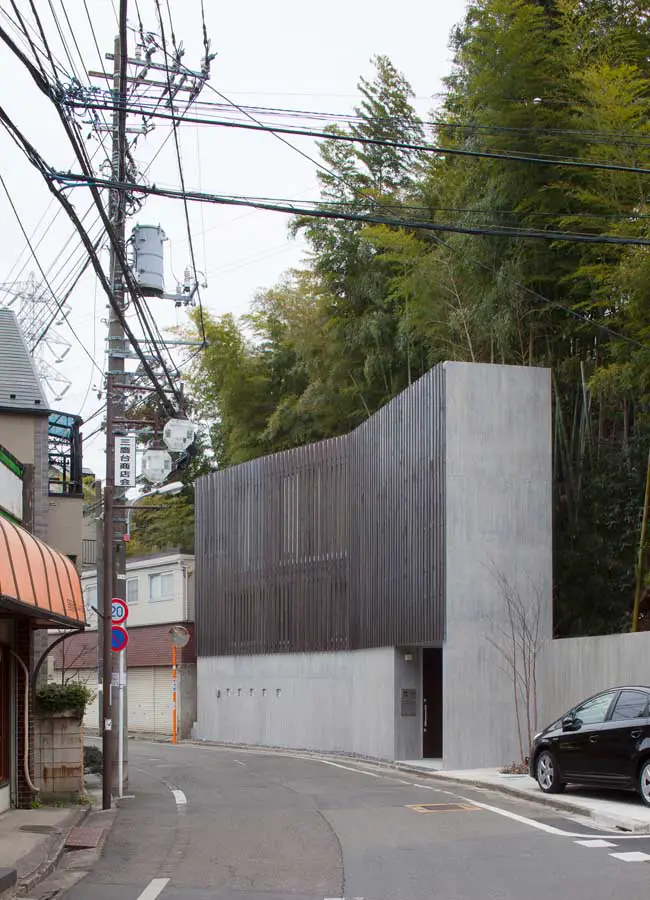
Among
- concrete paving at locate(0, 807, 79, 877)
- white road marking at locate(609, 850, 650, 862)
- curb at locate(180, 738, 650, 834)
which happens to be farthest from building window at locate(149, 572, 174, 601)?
white road marking at locate(609, 850, 650, 862)

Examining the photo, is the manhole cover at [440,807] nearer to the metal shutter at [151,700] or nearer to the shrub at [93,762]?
the shrub at [93,762]

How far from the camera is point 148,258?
21797mm

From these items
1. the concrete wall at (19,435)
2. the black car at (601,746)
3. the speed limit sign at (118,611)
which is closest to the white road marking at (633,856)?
the black car at (601,746)

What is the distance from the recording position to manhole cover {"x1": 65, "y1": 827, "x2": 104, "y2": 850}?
→ 42.6 feet

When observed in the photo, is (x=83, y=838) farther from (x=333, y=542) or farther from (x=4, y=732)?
(x=333, y=542)

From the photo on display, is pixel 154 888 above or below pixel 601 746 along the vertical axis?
below

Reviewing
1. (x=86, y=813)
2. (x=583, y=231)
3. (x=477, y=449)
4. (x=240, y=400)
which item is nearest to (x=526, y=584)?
(x=477, y=449)

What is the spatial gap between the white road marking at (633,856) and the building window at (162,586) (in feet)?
106

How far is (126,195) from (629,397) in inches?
469

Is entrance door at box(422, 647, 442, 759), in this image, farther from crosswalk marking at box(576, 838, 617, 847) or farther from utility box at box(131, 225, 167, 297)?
crosswalk marking at box(576, 838, 617, 847)

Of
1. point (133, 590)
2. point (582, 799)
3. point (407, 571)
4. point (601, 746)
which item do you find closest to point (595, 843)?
point (601, 746)

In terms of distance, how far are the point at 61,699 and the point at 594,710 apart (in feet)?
25.8

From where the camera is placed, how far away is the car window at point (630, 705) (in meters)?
15.1

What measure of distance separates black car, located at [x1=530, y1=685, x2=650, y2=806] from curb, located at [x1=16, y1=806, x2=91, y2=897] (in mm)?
6565
